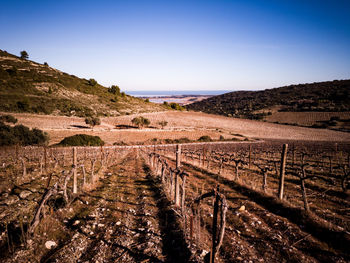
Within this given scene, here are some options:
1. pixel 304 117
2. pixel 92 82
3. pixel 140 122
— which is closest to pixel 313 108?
pixel 304 117

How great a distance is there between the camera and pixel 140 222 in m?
6.50

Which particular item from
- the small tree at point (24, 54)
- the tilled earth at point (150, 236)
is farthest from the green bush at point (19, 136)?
the small tree at point (24, 54)

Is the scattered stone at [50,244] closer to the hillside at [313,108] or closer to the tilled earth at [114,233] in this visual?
the tilled earth at [114,233]

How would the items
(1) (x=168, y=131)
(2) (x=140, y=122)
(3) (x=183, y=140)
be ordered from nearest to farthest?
(3) (x=183, y=140), (1) (x=168, y=131), (2) (x=140, y=122)

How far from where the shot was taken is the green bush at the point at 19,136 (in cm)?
2275

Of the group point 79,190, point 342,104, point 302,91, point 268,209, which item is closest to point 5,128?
point 79,190

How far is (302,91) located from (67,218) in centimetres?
14409

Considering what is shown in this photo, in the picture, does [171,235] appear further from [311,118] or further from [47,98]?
[311,118]

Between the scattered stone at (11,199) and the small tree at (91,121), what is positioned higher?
the small tree at (91,121)

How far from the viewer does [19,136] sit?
25094 millimetres

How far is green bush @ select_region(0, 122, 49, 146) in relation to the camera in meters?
22.8

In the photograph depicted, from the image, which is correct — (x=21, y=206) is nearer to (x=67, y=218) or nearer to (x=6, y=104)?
(x=67, y=218)

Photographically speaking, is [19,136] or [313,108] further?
[313,108]

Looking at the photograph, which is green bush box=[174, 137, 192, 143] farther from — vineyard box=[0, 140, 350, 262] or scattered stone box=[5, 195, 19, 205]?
scattered stone box=[5, 195, 19, 205]
